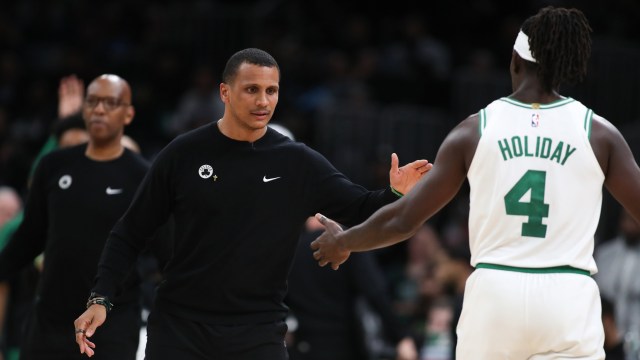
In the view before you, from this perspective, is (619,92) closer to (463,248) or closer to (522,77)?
(463,248)

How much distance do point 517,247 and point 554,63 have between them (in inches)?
32.4

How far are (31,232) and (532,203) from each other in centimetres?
359

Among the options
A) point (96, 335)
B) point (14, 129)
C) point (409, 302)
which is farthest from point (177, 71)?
point (96, 335)

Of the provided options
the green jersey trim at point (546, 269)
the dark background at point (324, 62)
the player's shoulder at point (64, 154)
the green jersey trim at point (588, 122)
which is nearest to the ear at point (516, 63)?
the green jersey trim at point (588, 122)

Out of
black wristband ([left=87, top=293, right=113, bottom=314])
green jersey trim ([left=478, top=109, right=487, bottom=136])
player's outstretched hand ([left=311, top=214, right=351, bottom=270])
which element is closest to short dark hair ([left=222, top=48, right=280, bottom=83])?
player's outstretched hand ([left=311, top=214, right=351, bottom=270])

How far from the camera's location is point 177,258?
6312 mm

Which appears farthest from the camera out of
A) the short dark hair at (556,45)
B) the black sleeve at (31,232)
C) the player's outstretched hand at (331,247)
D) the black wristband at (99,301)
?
the black sleeve at (31,232)

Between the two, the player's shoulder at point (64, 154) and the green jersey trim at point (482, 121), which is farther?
the player's shoulder at point (64, 154)

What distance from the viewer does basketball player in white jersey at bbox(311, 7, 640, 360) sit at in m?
5.14

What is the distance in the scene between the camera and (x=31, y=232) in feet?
25.0

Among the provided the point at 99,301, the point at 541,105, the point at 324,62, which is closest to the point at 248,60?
the point at 99,301

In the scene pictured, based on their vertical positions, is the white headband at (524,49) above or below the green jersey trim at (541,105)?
above

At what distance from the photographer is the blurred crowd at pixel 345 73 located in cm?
1430

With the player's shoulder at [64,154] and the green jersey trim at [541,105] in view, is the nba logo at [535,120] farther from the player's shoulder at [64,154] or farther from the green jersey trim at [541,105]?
the player's shoulder at [64,154]
